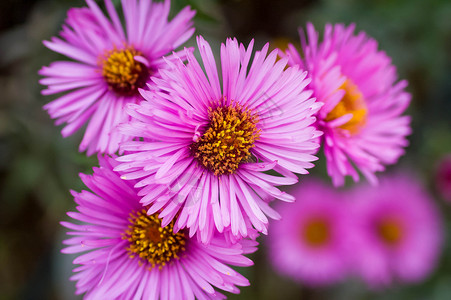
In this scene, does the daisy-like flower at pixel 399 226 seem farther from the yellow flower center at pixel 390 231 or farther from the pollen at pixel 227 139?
the pollen at pixel 227 139

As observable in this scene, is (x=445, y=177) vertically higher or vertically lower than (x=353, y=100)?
higher

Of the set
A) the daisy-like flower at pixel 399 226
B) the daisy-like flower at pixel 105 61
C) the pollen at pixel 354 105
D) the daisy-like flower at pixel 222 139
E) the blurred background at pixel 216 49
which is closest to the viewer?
the daisy-like flower at pixel 222 139

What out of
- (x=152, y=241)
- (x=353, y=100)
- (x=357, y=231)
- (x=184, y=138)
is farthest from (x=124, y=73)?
(x=357, y=231)

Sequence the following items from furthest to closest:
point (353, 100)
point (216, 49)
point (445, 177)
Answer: point (445, 177) < point (216, 49) < point (353, 100)

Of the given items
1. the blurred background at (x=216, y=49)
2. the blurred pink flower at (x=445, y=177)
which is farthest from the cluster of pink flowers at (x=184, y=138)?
the blurred pink flower at (x=445, y=177)

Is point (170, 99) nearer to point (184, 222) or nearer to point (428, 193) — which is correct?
point (184, 222)

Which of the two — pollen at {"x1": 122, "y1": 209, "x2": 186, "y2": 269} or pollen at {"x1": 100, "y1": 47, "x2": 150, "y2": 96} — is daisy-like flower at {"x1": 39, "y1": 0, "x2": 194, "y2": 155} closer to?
pollen at {"x1": 100, "y1": 47, "x2": 150, "y2": 96}

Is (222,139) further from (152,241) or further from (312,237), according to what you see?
(312,237)
